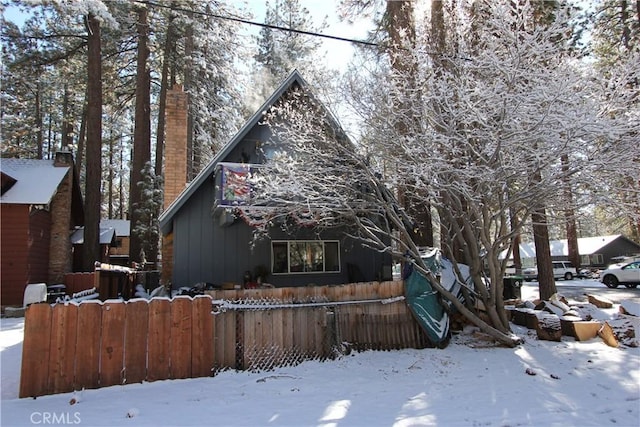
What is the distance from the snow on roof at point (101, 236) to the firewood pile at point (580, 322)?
19682 millimetres

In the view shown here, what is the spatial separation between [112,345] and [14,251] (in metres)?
12.1

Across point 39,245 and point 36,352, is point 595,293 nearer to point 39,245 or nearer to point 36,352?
point 36,352

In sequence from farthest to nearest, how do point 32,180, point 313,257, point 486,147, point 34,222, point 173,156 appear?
point 32,180 → point 34,222 → point 173,156 → point 313,257 → point 486,147

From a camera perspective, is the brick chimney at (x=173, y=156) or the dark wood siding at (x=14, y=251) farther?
the dark wood siding at (x=14, y=251)

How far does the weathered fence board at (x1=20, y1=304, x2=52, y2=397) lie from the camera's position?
4996 millimetres

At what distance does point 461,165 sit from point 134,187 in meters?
17.6

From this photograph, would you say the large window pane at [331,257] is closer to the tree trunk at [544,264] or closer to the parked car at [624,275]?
the tree trunk at [544,264]

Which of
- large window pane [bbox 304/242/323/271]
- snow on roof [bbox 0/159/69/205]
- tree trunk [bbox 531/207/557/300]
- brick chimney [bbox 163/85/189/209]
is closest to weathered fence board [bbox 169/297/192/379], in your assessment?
large window pane [bbox 304/242/323/271]

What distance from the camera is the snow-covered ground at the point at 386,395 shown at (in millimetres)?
4352

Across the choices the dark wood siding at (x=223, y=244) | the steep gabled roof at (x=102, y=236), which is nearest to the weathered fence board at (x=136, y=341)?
the dark wood siding at (x=223, y=244)

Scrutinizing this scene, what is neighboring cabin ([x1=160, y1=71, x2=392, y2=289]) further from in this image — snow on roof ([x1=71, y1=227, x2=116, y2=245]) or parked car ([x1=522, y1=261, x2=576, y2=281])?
parked car ([x1=522, y1=261, x2=576, y2=281])

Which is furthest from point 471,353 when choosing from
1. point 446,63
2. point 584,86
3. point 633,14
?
point 633,14

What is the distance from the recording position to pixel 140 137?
20.4 metres

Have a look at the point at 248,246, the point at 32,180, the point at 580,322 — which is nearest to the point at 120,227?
the point at 32,180
